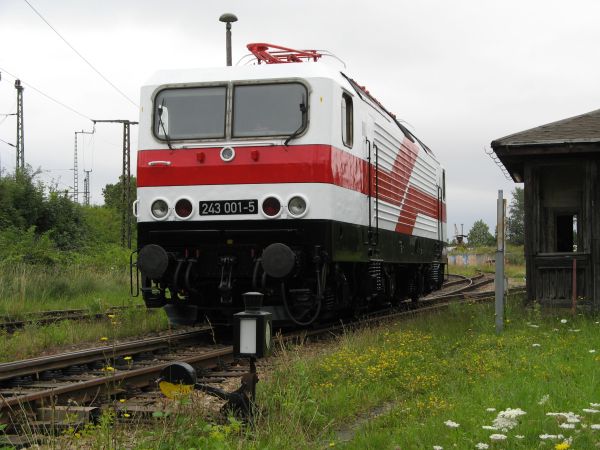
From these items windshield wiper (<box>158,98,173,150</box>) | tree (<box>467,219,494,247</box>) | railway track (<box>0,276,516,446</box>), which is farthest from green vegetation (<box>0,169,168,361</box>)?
tree (<box>467,219,494,247</box>)

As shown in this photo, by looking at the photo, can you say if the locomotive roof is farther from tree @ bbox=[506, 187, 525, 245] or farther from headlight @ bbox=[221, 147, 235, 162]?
tree @ bbox=[506, 187, 525, 245]

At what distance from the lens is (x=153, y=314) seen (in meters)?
13.0

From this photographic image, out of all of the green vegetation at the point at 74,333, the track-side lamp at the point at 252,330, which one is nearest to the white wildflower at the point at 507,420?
the track-side lamp at the point at 252,330

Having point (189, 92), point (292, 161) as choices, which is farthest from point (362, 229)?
point (189, 92)

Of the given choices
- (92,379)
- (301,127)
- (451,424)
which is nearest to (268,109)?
(301,127)

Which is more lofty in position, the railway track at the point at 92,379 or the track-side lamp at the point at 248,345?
the track-side lamp at the point at 248,345

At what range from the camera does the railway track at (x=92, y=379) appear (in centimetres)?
551

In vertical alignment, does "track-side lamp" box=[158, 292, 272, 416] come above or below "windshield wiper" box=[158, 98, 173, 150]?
below

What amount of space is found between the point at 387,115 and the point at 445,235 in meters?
7.51

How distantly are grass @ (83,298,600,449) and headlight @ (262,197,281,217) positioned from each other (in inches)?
66.9

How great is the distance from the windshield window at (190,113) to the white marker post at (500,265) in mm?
3713

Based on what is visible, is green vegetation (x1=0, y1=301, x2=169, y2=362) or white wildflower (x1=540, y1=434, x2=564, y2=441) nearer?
white wildflower (x1=540, y1=434, x2=564, y2=441)

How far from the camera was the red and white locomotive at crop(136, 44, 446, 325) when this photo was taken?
9523 mm

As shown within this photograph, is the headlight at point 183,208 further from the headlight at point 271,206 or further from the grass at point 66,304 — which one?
the grass at point 66,304
